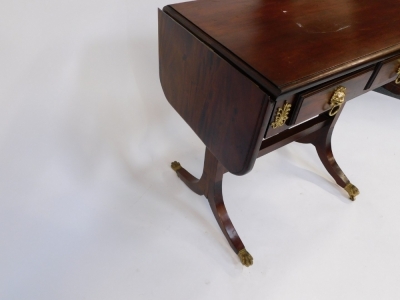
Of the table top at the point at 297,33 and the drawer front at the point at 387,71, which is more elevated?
the table top at the point at 297,33

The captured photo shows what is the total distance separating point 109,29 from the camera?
1050mm

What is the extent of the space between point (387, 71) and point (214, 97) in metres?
0.49

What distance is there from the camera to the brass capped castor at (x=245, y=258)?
1104 mm

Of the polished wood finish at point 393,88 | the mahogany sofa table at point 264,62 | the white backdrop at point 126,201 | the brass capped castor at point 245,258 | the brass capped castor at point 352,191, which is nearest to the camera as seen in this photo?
the mahogany sofa table at point 264,62

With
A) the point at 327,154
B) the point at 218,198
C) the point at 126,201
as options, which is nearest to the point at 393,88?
the point at 327,154

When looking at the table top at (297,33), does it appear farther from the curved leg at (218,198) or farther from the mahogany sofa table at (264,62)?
the curved leg at (218,198)

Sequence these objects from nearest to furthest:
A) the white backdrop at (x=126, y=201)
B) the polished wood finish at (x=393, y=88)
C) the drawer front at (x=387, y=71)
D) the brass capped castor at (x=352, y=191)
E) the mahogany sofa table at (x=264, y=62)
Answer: the mahogany sofa table at (x=264, y=62) < the drawer front at (x=387, y=71) < the white backdrop at (x=126, y=201) < the brass capped castor at (x=352, y=191) < the polished wood finish at (x=393, y=88)

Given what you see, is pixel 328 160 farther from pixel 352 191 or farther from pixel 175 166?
pixel 175 166

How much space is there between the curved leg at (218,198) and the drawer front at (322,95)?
405mm

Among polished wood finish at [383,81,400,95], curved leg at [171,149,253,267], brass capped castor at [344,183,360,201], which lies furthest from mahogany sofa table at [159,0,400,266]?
polished wood finish at [383,81,400,95]

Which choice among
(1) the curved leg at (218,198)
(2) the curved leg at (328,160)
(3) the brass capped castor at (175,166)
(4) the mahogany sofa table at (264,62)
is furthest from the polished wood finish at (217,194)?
(2) the curved leg at (328,160)

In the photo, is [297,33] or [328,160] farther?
[328,160]

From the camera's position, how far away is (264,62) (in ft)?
2.21

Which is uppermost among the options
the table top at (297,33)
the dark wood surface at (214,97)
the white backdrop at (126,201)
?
the table top at (297,33)
